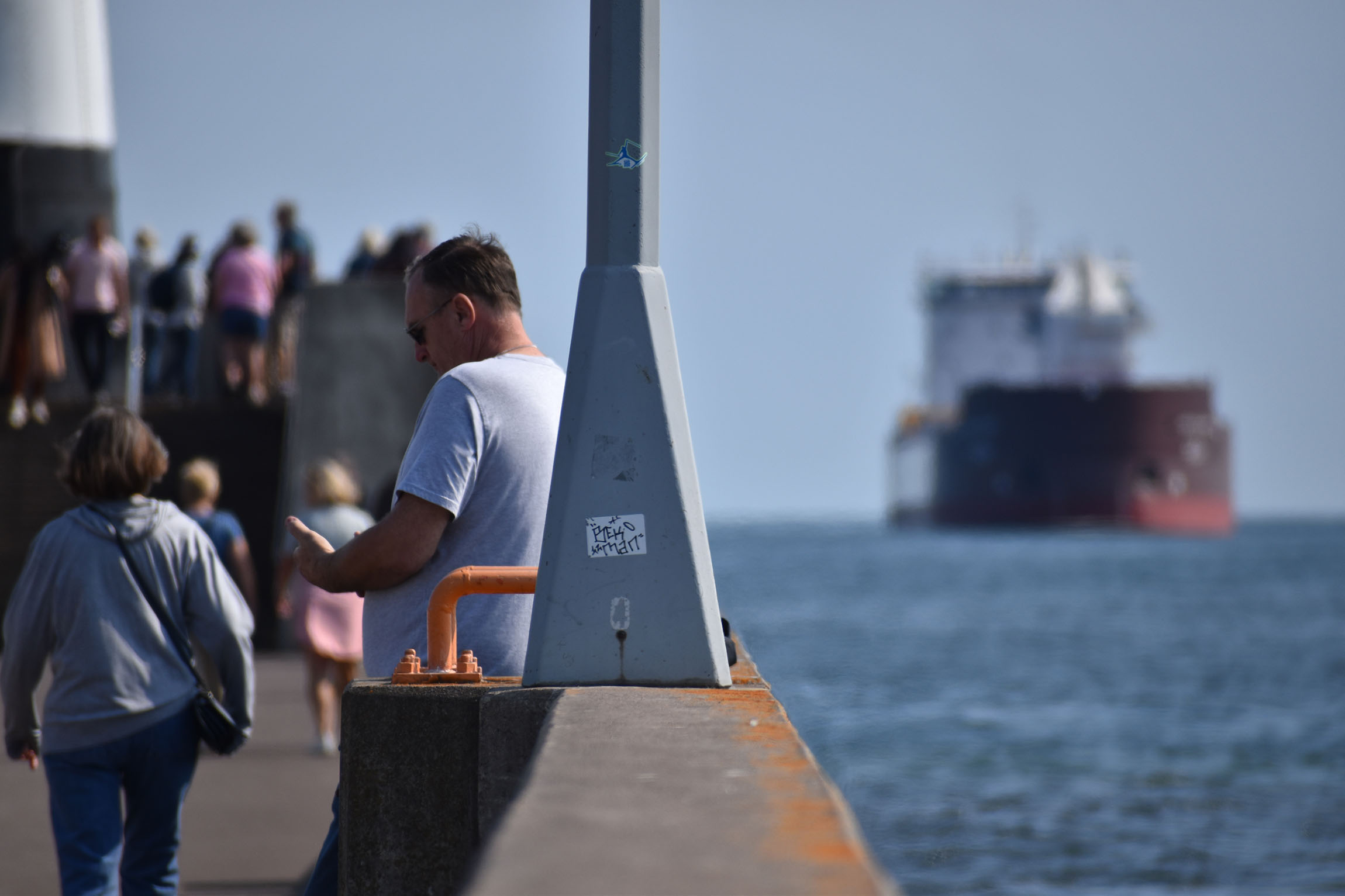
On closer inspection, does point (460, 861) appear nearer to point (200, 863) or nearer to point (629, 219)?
point (629, 219)

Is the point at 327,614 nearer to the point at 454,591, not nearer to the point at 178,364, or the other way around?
the point at 454,591

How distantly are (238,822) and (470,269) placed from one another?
420 centimetres

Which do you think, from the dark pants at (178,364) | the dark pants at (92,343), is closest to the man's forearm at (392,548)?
the dark pants at (92,343)

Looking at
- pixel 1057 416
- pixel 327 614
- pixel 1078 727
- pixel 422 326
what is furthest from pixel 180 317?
pixel 1057 416

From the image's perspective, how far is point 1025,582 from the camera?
62625 mm

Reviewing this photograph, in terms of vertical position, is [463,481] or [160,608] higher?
[463,481]

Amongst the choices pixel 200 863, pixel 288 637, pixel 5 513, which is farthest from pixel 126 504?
pixel 5 513

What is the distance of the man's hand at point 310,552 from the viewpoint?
2.94m

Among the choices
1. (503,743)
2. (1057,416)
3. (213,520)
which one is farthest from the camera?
(1057,416)

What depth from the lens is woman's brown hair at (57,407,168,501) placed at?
12.7 ft

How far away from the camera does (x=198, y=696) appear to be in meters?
3.93

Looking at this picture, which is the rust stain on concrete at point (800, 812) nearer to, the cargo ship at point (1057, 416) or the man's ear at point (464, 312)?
the man's ear at point (464, 312)

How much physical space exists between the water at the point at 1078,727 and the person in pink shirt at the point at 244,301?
21.2 ft

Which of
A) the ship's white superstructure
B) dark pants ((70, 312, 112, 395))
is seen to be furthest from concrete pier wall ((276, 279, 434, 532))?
the ship's white superstructure
